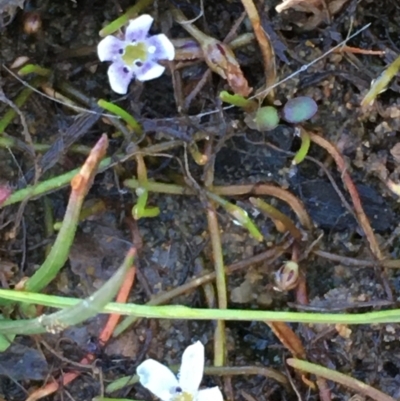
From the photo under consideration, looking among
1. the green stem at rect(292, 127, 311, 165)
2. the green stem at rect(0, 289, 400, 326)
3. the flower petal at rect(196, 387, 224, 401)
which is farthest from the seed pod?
the flower petal at rect(196, 387, 224, 401)

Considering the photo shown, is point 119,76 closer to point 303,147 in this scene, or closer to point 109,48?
point 109,48

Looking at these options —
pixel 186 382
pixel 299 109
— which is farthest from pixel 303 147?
pixel 186 382

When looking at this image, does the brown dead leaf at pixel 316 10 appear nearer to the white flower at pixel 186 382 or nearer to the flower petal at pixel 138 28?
the flower petal at pixel 138 28

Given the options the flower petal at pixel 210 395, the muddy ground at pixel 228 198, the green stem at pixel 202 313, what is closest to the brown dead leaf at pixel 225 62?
the muddy ground at pixel 228 198

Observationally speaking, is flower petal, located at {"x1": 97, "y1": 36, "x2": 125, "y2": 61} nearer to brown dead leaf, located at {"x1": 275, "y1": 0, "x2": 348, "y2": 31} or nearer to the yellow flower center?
the yellow flower center

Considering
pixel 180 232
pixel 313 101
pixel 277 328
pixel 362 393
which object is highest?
pixel 313 101

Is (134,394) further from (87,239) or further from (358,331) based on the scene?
(358,331)

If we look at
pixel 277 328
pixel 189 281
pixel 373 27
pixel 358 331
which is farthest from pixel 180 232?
pixel 373 27
